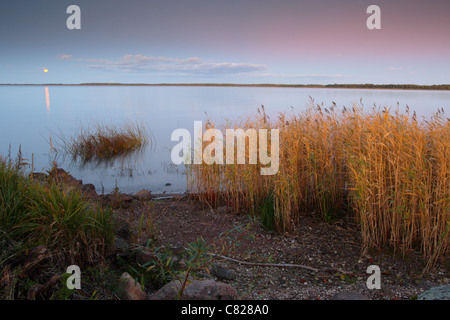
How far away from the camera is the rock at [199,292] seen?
3.06 meters

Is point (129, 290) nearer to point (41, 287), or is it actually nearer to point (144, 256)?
point (144, 256)

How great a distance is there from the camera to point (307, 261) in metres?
4.31

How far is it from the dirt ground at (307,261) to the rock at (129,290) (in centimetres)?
89

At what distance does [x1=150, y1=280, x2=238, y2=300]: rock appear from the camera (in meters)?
3.06

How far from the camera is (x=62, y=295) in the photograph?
3.01 metres

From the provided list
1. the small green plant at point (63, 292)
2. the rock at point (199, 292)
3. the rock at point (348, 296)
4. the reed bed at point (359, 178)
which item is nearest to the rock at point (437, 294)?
the rock at point (348, 296)

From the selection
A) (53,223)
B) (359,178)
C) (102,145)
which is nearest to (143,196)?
(53,223)

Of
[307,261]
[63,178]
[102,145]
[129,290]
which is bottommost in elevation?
[307,261]

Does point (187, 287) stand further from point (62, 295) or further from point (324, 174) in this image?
point (324, 174)

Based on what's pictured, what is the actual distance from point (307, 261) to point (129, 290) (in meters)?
2.25

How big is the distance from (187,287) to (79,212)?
4.87ft

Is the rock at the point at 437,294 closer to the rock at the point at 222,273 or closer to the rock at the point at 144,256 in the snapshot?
the rock at the point at 222,273

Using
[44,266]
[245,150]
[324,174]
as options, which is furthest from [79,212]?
[324,174]

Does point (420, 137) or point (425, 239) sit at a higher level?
point (420, 137)
